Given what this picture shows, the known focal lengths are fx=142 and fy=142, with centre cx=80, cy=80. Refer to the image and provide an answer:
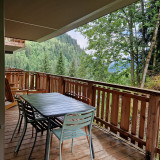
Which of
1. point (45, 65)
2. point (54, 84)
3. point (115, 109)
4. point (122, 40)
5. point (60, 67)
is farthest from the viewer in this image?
point (45, 65)

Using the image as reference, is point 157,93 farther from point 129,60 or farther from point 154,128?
point 129,60

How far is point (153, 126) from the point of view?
2.22 m

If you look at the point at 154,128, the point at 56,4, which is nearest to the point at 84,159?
the point at 154,128

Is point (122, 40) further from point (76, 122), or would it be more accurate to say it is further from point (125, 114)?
point (76, 122)

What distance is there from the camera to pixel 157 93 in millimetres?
2137

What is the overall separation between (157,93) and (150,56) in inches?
381

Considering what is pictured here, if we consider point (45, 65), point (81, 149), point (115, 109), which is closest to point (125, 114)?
point (115, 109)

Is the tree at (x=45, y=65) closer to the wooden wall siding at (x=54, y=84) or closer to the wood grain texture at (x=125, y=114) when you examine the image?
the wooden wall siding at (x=54, y=84)

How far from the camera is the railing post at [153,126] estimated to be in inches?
85.9

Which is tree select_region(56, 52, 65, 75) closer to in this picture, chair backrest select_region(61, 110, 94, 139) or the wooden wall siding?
the wooden wall siding

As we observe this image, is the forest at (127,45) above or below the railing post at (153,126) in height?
above

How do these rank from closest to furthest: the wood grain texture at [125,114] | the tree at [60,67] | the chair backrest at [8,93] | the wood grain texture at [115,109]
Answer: the wood grain texture at [125,114], the wood grain texture at [115,109], the chair backrest at [8,93], the tree at [60,67]

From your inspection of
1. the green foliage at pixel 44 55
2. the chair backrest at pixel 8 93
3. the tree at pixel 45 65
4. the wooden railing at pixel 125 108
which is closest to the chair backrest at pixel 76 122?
the wooden railing at pixel 125 108

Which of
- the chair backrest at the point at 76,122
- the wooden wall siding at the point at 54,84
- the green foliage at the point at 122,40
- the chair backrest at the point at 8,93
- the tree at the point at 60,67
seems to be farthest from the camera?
the tree at the point at 60,67
